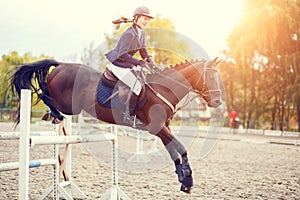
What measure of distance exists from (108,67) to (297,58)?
19.4m

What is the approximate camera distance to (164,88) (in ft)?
16.3

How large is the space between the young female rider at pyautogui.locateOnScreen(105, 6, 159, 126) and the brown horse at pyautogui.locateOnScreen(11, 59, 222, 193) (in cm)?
13

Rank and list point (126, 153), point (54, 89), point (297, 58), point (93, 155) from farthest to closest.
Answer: point (297, 58) < point (126, 153) < point (93, 155) < point (54, 89)

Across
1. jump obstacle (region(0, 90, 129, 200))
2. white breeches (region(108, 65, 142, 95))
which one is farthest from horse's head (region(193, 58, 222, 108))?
jump obstacle (region(0, 90, 129, 200))

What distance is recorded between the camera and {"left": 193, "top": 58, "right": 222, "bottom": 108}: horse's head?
4.78 m

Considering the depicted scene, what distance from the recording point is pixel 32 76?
6.07 meters

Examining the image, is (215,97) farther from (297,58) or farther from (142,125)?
(297,58)

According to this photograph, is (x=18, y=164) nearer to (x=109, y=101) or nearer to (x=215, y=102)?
(x=109, y=101)

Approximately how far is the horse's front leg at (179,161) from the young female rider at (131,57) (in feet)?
1.97

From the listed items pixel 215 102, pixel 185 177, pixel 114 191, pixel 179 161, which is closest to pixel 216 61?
pixel 215 102

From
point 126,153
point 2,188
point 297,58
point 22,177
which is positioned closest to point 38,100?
point 2,188

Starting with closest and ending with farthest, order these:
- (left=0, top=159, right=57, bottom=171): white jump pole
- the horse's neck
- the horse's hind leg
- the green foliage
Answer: (left=0, top=159, right=57, bottom=171): white jump pole
the horse's neck
the horse's hind leg
the green foliage

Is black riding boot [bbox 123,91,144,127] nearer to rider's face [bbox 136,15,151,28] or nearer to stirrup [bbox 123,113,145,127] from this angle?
stirrup [bbox 123,113,145,127]

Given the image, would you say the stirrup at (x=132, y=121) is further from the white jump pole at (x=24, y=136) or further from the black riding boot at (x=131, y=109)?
the white jump pole at (x=24, y=136)
